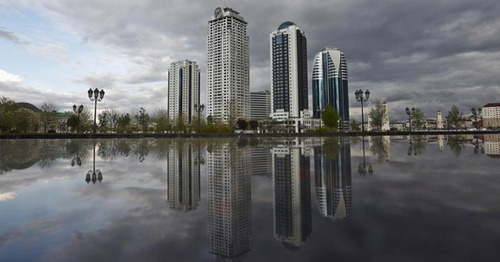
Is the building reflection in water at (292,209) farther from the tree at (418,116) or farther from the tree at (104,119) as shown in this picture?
the tree at (418,116)

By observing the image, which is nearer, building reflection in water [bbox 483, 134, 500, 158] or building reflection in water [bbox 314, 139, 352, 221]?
building reflection in water [bbox 314, 139, 352, 221]

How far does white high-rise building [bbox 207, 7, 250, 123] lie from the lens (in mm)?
154750

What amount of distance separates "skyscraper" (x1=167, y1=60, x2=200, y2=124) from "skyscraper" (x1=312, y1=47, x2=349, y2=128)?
7624 cm

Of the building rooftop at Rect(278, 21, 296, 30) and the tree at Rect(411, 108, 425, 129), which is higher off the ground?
the building rooftop at Rect(278, 21, 296, 30)

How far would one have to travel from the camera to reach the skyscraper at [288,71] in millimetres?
152000

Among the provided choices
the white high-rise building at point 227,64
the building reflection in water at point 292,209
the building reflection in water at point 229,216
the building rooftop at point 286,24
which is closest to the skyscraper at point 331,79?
the building rooftop at point 286,24

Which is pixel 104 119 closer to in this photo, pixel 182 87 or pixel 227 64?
pixel 227 64

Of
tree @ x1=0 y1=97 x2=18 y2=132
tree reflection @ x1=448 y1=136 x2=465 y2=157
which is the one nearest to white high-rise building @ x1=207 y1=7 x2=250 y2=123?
tree @ x1=0 y1=97 x2=18 y2=132

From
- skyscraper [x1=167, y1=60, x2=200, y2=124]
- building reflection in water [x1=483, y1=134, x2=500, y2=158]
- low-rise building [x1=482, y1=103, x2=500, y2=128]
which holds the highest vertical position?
skyscraper [x1=167, y1=60, x2=200, y2=124]

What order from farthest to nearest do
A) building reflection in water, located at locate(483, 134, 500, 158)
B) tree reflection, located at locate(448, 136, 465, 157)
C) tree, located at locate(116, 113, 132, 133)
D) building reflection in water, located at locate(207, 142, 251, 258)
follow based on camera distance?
1. tree, located at locate(116, 113, 132, 133)
2. tree reflection, located at locate(448, 136, 465, 157)
3. building reflection in water, located at locate(483, 134, 500, 158)
4. building reflection in water, located at locate(207, 142, 251, 258)

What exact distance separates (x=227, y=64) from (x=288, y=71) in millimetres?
33985

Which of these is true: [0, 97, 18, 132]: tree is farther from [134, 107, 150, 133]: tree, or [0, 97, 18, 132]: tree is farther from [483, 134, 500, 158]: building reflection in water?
[483, 134, 500, 158]: building reflection in water

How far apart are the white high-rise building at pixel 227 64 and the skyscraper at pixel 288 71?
16607mm

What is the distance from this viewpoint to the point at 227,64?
155 meters
